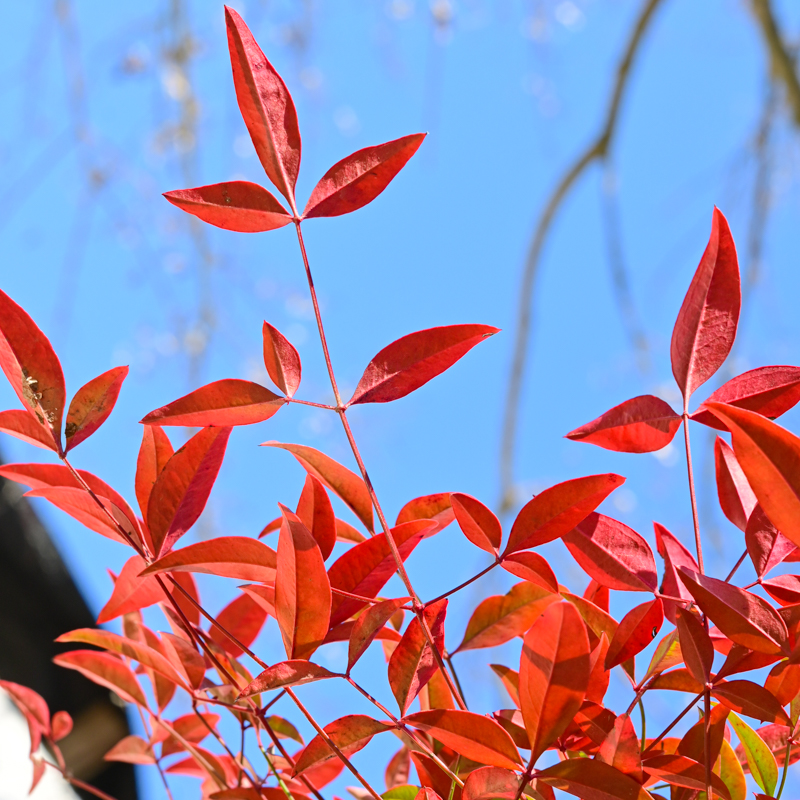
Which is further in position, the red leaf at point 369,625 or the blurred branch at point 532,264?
the blurred branch at point 532,264

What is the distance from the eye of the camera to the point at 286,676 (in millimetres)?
188

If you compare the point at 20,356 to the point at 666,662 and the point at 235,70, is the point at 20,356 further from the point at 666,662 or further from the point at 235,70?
the point at 666,662

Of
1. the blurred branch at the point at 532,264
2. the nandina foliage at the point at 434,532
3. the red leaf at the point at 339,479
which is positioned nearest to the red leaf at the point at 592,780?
the nandina foliage at the point at 434,532

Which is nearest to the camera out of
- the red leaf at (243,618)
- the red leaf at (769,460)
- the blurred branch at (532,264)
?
the red leaf at (769,460)

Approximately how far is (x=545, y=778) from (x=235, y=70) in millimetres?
221

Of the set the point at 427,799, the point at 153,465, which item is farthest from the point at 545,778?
the point at 153,465

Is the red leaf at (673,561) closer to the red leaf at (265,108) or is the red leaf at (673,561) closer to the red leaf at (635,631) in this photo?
the red leaf at (635,631)

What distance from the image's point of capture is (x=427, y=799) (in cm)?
20

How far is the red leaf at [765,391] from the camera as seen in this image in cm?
21

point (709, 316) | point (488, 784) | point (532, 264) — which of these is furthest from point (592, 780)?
point (532, 264)

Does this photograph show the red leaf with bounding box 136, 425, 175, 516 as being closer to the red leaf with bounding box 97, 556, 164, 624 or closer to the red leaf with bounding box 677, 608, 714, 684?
the red leaf with bounding box 97, 556, 164, 624

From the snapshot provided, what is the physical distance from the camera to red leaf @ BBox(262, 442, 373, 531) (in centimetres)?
24

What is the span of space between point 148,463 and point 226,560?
0.19ft

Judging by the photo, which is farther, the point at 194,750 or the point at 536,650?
the point at 194,750
